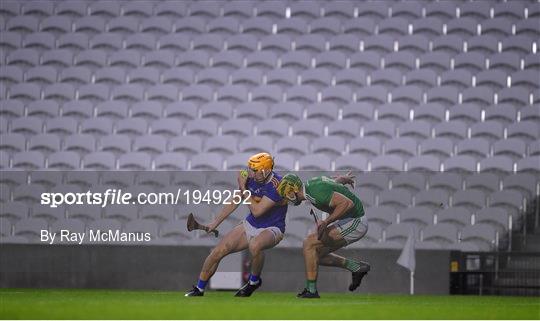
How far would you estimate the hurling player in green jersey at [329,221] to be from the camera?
8.84 metres

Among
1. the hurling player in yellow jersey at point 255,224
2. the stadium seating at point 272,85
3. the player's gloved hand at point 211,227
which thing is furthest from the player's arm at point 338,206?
the stadium seating at point 272,85

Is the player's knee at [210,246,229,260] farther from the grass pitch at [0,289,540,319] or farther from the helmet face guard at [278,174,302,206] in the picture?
the helmet face guard at [278,174,302,206]

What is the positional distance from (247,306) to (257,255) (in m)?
1.47

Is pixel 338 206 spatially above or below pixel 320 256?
above

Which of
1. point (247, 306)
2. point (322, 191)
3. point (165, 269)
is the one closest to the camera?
point (247, 306)

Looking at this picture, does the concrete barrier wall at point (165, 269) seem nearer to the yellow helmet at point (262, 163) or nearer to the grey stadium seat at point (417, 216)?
the grey stadium seat at point (417, 216)

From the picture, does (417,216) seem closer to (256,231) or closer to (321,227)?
(321,227)

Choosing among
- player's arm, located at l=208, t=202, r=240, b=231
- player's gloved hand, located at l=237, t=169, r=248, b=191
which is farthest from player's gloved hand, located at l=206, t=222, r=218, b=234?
player's gloved hand, located at l=237, t=169, r=248, b=191

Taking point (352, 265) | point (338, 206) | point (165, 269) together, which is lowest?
point (165, 269)

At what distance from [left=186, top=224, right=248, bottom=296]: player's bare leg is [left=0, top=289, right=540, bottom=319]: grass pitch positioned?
20 cm

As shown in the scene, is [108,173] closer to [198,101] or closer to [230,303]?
[230,303]

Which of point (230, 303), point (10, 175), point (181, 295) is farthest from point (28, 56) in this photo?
point (230, 303)

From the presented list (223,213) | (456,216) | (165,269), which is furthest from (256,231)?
(456,216)

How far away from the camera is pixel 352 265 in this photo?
9.08 meters
